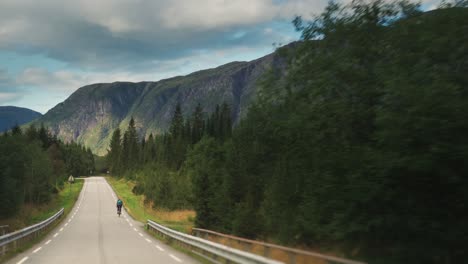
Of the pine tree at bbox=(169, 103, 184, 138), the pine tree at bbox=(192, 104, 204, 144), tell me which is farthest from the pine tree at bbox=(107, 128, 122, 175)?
the pine tree at bbox=(192, 104, 204, 144)

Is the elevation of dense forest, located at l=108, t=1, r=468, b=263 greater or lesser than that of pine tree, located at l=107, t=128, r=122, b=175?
lesser

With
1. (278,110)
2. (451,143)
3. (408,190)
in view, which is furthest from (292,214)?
(451,143)

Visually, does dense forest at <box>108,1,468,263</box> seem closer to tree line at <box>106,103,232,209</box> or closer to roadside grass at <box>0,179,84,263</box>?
roadside grass at <box>0,179,84,263</box>

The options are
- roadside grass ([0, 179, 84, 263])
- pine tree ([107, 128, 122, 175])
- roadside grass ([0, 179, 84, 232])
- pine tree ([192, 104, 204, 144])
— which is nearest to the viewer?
roadside grass ([0, 179, 84, 263])

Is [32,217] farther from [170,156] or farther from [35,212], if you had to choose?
[170,156]

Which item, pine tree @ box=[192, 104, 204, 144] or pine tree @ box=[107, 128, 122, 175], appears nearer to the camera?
pine tree @ box=[192, 104, 204, 144]

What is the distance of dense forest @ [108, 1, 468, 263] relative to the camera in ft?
34.7

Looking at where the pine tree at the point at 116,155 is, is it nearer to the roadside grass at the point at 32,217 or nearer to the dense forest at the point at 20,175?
the dense forest at the point at 20,175

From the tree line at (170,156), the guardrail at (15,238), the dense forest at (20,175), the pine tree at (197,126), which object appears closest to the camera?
the guardrail at (15,238)

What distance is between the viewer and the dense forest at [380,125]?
10.6 meters

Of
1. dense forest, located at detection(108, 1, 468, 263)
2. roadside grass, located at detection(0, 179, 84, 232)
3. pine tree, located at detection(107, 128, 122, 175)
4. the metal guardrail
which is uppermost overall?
pine tree, located at detection(107, 128, 122, 175)

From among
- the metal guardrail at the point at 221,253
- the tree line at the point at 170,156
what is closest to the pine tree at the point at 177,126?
the tree line at the point at 170,156

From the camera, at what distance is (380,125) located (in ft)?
37.3

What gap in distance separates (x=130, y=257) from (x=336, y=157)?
296 inches
